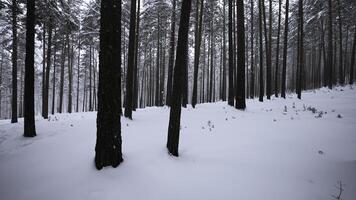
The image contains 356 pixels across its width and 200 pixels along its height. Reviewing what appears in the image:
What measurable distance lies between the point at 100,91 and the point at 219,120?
6249 millimetres

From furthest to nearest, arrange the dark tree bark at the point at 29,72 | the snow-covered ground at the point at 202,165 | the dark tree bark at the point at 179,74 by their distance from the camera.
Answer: the dark tree bark at the point at 29,72 < the dark tree bark at the point at 179,74 < the snow-covered ground at the point at 202,165

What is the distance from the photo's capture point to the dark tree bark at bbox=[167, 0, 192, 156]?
6123mm

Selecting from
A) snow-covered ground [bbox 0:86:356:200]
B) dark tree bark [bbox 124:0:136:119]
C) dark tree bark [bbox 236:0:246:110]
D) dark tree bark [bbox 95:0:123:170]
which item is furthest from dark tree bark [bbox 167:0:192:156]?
dark tree bark [bbox 236:0:246:110]

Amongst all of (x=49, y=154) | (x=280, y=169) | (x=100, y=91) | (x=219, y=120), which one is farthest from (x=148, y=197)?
(x=219, y=120)

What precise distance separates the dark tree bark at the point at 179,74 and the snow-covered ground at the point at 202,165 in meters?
0.52

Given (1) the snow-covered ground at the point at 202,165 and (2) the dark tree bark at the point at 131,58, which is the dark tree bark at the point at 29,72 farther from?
(2) the dark tree bark at the point at 131,58

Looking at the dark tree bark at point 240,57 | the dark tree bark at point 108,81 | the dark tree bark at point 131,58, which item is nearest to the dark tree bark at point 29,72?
the dark tree bark at point 131,58

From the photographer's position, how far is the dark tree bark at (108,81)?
548cm

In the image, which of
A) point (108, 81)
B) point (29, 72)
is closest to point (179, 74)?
point (108, 81)

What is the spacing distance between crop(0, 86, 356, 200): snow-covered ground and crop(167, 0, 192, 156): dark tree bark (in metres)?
0.52

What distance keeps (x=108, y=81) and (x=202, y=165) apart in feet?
10.2

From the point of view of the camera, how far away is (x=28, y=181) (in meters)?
5.88

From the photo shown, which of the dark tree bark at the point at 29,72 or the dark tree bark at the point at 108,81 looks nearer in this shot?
the dark tree bark at the point at 108,81

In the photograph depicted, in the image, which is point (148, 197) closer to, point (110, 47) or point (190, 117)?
point (110, 47)
